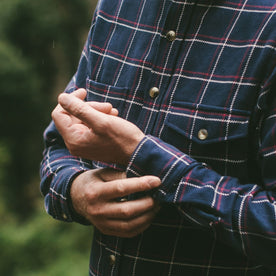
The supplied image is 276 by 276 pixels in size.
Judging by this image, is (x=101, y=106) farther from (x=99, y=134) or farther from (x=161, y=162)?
(x=161, y=162)

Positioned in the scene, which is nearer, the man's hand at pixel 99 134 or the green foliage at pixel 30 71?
the man's hand at pixel 99 134

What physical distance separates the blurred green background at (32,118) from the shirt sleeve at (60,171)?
2.79m

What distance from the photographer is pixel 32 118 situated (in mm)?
6000

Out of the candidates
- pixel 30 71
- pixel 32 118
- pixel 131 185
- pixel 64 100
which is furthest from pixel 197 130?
pixel 32 118

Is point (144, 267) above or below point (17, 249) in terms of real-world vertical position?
above

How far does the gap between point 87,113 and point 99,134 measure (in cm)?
7

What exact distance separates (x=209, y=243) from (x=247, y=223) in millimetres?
195

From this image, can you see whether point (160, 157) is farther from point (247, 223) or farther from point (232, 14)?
point (232, 14)

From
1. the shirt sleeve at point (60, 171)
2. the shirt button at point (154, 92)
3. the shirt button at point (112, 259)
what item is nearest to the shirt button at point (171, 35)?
the shirt button at point (154, 92)

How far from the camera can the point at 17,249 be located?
13.8 feet

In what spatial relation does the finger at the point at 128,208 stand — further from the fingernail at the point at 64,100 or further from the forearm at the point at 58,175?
the fingernail at the point at 64,100

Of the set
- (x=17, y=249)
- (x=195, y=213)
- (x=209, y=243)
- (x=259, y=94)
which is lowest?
(x=17, y=249)

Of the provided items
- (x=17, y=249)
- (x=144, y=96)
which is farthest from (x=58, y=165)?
(x=17, y=249)

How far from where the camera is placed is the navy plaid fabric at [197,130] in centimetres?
105
